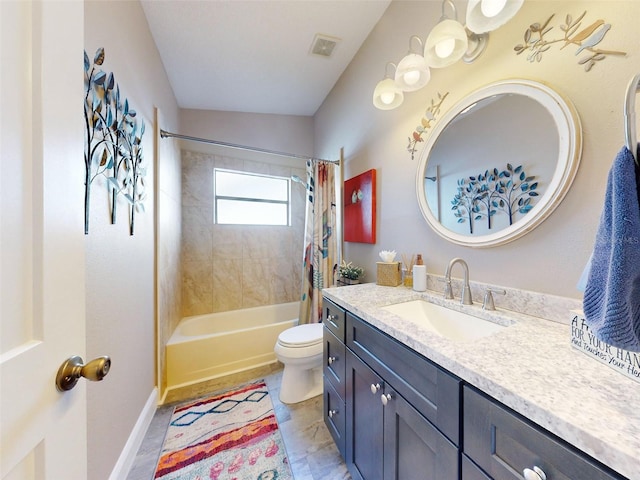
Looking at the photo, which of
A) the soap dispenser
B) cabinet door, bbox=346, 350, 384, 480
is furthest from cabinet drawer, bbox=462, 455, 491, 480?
the soap dispenser

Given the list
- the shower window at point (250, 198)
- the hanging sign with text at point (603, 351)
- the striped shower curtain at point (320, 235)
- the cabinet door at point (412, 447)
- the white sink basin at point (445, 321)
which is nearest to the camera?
the hanging sign with text at point (603, 351)

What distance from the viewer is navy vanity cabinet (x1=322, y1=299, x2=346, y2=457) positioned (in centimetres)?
116

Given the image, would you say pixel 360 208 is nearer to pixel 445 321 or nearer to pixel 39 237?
pixel 445 321

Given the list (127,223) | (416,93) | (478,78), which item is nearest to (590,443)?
(478,78)

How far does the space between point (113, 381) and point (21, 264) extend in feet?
3.45

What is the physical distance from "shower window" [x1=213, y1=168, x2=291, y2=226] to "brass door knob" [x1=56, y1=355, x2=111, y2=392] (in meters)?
2.41

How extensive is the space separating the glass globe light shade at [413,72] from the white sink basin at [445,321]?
1.16 meters

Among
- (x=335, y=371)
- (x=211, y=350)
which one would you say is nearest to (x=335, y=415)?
(x=335, y=371)

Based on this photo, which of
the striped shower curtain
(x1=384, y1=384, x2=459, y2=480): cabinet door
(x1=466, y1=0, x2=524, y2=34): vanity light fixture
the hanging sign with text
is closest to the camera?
the hanging sign with text

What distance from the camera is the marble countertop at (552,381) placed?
0.37m

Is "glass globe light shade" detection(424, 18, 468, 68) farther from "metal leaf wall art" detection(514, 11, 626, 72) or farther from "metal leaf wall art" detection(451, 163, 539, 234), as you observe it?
"metal leaf wall art" detection(451, 163, 539, 234)

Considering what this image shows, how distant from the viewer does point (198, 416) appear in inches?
61.6

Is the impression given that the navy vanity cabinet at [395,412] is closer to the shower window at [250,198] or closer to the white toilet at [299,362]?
the white toilet at [299,362]

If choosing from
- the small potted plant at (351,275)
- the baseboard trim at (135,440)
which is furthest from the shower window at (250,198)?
the baseboard trim at (135,440)
